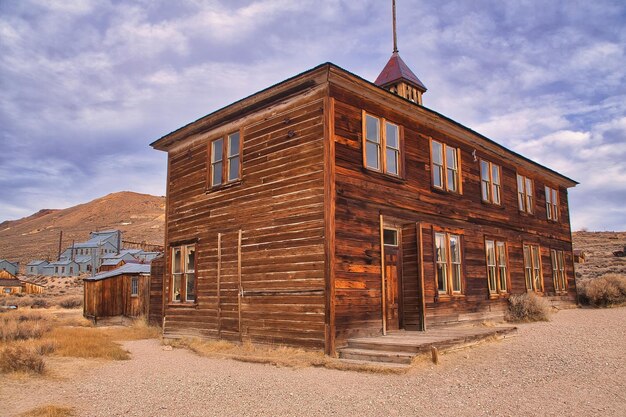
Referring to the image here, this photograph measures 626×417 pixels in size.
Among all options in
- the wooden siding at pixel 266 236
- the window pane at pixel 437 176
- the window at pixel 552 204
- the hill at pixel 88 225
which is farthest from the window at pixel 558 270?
the hill at pixel 88 225

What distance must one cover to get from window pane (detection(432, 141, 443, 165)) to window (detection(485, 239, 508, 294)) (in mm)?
4021

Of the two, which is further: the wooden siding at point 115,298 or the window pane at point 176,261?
the wooden siding at point 115,298

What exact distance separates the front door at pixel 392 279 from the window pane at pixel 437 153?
3302 mm

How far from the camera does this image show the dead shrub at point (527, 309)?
1820cm

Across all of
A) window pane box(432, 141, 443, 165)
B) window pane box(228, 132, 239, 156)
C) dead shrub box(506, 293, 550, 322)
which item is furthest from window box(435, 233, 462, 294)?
window pane box(228, 132, 239, 156)

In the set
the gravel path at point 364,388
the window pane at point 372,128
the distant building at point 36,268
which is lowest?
the gravel path at point 364,388

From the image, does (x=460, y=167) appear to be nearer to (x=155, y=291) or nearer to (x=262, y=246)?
(x=262, y=246)

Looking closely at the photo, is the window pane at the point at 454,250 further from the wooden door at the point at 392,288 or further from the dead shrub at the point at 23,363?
the dead shrub at the point at 23,363

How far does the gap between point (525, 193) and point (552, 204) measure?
12.5 feet

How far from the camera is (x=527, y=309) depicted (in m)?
18.4

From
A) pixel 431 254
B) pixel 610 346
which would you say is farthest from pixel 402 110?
pixel 610 346

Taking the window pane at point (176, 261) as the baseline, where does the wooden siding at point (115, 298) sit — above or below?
below

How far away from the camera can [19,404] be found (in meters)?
7.59

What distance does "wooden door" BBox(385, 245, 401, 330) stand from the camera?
1357 cm
